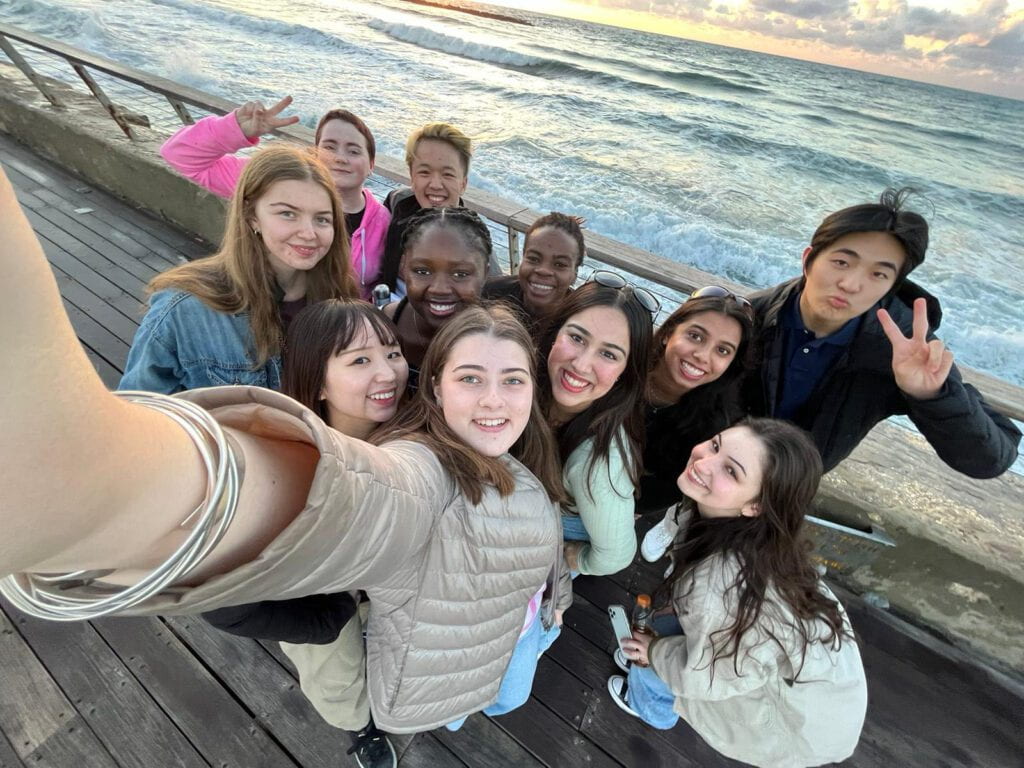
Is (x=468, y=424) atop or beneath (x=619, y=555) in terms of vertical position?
atop

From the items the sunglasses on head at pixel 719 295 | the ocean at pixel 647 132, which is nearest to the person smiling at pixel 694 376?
the sunglasses on head at pixel 719 295

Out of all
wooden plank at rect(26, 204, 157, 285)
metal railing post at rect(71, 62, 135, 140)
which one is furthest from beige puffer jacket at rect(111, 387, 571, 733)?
metal railing post at rect(71, 62, 135, 140)

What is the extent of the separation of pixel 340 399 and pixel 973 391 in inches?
77.3

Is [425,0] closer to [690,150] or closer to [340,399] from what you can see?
[690,150]

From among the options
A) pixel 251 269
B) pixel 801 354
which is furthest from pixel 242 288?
pixel 801 354

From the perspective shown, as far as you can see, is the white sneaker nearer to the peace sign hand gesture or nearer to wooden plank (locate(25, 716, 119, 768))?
the peace sign hand gesture

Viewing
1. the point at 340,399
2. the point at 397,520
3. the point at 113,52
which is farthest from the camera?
the point at 113,52

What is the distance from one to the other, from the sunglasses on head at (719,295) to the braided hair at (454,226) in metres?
0.82

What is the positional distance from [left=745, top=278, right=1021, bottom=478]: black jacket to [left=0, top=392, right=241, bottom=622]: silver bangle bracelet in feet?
5.87

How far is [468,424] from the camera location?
4.07 ft

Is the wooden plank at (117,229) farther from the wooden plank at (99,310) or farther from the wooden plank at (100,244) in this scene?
the wooden plank at (99,310)

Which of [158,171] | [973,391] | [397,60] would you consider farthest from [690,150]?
[973,391]

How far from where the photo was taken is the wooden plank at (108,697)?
1539 mm

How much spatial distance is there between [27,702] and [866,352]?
9.74 ft
